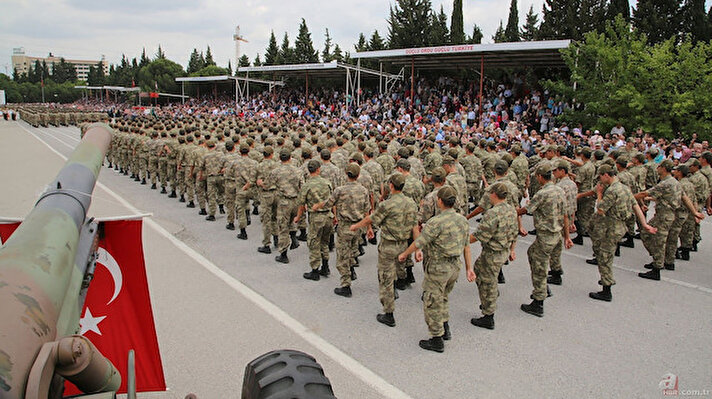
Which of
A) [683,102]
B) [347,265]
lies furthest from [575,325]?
[683,102]

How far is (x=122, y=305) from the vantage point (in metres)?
3.16

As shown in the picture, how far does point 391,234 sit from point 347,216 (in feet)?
3.33

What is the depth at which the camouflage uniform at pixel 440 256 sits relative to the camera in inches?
197

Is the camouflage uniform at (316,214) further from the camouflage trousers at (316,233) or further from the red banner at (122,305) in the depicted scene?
the red banner at (122,305)

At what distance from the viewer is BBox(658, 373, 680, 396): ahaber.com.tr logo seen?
4.46 metres

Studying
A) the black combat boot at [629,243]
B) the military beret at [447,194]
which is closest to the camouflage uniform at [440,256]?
the military beret at [447,194]

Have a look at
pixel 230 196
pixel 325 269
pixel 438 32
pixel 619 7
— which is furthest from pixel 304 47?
pixel 325 269

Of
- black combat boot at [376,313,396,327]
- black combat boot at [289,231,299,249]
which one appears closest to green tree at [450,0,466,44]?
black combat boot at [289,231,299,249]

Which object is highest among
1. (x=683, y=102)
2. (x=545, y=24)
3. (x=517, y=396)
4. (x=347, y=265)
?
(x=545, y=24)

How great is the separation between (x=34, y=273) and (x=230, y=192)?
8.39 metres

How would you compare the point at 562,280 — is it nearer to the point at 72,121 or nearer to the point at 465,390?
the point at 465,390

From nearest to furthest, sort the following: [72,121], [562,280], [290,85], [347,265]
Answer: [347,265] → [562,280] → [290,85] → [72,121]

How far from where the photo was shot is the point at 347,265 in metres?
6.50

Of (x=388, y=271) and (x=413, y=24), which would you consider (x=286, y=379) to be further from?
(x=413, y=24)
